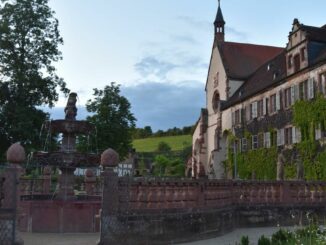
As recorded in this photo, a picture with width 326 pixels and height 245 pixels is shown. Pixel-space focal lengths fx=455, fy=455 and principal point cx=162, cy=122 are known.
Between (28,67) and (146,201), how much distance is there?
81.8 feet

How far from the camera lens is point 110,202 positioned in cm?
1188

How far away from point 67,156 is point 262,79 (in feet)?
106

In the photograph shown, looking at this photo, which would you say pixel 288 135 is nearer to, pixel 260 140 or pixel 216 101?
pixel 260 140

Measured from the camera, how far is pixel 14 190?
440 inches

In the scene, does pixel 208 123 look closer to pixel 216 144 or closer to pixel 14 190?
pixel 216 144

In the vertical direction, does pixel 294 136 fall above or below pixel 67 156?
above

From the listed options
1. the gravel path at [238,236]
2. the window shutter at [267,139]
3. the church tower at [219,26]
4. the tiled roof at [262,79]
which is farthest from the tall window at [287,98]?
the church tower at [219,26]

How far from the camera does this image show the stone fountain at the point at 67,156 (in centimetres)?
1722

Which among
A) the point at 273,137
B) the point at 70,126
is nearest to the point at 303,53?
the point at 273,137

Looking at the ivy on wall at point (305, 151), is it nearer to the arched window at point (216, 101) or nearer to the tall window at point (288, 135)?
the tall window at point (288, 135)

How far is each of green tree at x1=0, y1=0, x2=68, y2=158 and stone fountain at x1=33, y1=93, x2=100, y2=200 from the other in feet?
50.8

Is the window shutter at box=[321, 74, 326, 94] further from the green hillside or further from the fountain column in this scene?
the green hillside

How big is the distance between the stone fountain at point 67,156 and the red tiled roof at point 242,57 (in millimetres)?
37156

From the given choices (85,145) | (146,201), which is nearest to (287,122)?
(85,145)
